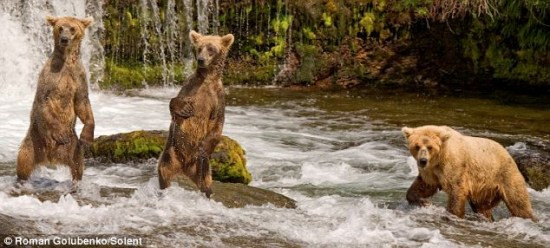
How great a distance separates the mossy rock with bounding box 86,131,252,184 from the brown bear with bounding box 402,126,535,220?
87.4 inches

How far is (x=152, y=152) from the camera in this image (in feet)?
34.5

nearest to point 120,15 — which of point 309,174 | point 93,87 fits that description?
point 93,87

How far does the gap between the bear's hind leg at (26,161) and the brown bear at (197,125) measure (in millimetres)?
1144

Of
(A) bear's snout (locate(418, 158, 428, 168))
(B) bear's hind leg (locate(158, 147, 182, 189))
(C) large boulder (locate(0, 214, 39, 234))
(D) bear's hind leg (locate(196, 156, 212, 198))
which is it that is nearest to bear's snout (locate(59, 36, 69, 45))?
Answer: (B) bear's hind leg (locate(158, 147, 182, 189))

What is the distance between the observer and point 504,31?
59.5ft

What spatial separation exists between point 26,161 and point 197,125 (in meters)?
1.55

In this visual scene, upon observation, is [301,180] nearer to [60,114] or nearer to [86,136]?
[86,136]

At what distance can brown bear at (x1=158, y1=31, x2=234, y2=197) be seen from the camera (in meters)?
8.05

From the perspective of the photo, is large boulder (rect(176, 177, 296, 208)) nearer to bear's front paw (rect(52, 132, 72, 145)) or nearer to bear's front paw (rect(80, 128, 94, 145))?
bear's front paw (rect(80, 128, 94, 145))

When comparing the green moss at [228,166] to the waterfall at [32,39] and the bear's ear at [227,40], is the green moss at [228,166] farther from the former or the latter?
the waterfall at [32,39]

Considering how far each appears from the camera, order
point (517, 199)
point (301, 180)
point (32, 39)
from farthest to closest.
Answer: point (32, 39) → point (301, 180) → point (517, 199)

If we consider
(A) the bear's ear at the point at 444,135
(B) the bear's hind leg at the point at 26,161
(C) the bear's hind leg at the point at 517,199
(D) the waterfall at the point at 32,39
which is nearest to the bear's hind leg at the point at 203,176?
(B) the bear's hind leg at the point at 26,161

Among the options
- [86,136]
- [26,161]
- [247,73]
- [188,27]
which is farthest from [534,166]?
[188,27]

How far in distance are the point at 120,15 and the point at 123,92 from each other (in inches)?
86.1
